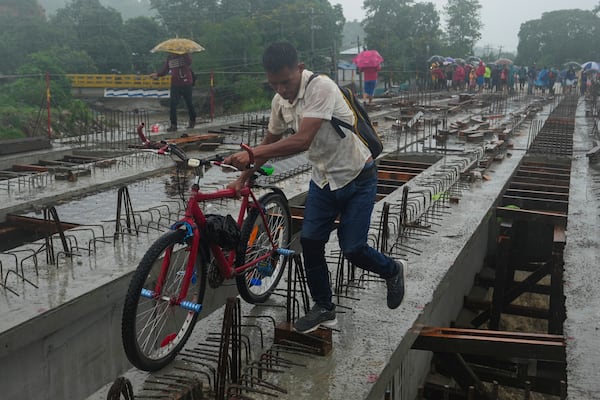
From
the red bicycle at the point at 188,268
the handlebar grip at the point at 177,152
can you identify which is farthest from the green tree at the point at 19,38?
the handlebar grip at the point at 177,152

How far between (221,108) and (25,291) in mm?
26342

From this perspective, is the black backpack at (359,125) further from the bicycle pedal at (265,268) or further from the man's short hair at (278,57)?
the bicycle pedal at (265,268)

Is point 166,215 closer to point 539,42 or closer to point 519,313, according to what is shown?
point 519,313

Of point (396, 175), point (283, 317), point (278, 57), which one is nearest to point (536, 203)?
point (396, 175)

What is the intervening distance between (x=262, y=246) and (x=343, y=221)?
101 cm

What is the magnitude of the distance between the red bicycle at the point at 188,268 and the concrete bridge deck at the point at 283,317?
8.1 inches

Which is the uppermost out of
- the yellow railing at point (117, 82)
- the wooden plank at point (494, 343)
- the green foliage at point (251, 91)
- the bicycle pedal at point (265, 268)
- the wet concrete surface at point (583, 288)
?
the yellow railing at point (117, 82)

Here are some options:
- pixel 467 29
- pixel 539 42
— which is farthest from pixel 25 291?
pixel 539 42

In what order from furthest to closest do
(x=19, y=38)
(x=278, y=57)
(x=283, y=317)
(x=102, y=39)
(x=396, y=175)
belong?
(x=102, y=39) → (x=19, y=38) → (x=396, y=175) → (x=283, y=317) → (x=278, y=57)

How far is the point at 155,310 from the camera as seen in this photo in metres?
3.91

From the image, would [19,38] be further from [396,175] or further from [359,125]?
[359,125]

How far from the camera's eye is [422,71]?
1774 inches

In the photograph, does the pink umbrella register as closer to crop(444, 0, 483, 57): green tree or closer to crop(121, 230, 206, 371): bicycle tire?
crop(121, 230, 206, 371): bicycle tire

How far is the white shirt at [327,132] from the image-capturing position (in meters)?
3.77
